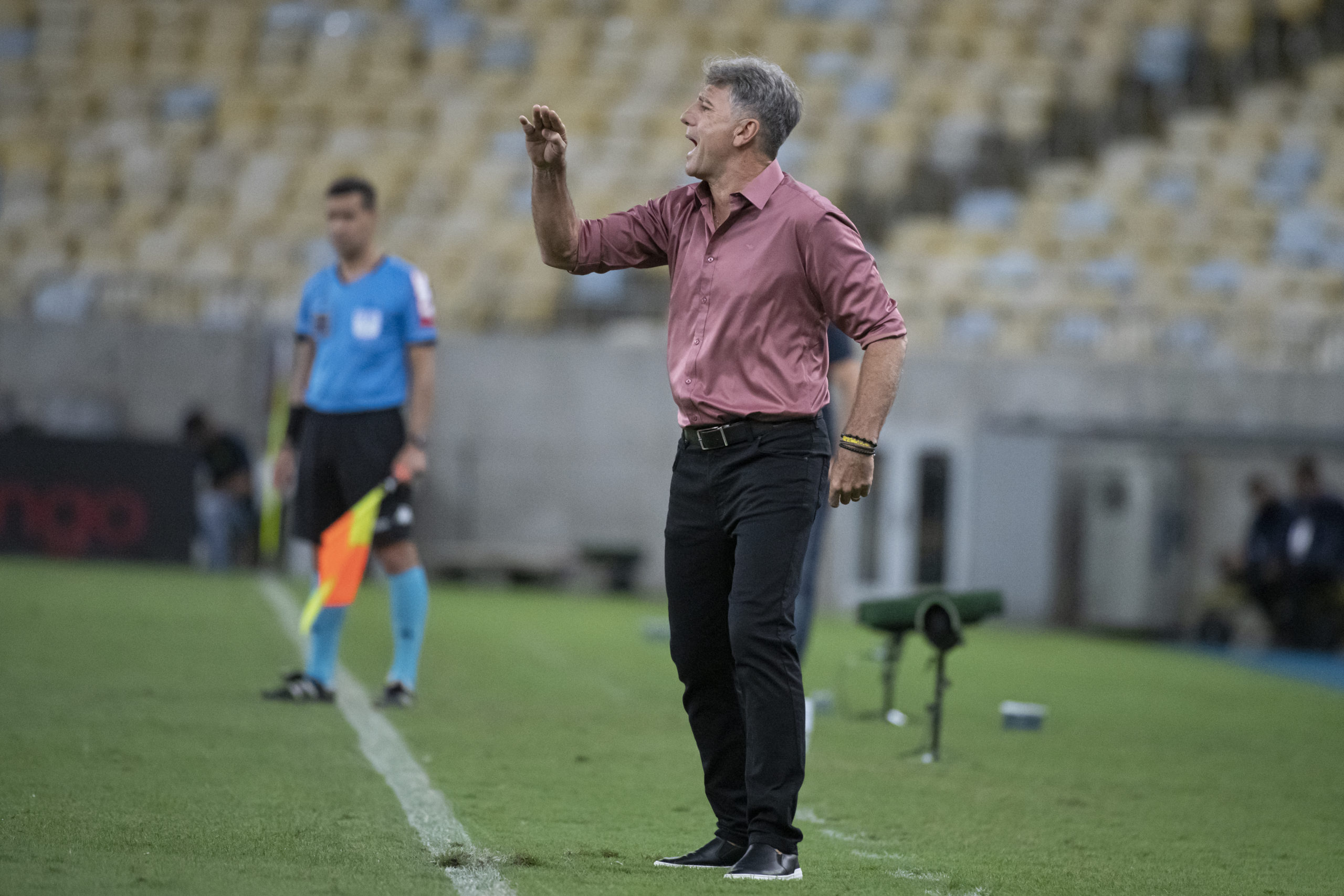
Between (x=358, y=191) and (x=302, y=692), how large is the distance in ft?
6.90

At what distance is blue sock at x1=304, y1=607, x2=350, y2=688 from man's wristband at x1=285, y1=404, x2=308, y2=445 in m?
0.78

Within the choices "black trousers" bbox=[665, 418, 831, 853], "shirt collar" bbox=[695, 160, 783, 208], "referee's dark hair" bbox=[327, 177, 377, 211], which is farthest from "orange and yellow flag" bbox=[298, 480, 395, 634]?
"shirt collar" bbox=[695, 160, 783, 208]

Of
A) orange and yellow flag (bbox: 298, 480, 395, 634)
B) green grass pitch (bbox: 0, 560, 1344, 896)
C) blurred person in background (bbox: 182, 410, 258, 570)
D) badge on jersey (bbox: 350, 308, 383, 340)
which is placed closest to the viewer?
green grass pitch (bbox: 0, 560, 1344, 896)

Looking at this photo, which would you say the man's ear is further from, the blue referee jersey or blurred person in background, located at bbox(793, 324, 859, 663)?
the blue referee jersey

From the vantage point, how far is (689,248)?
183 inches

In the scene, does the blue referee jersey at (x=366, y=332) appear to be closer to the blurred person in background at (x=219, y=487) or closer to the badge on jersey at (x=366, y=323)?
the badge on jersey at (x=366, y=323)

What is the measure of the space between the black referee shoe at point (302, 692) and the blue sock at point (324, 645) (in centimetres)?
2

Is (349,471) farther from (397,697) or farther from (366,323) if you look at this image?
(397,697)

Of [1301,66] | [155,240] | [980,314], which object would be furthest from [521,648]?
[1301,66]

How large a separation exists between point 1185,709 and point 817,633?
16.2ft

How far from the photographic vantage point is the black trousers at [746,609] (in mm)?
4426

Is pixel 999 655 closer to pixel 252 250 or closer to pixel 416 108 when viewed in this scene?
pixel 252 250

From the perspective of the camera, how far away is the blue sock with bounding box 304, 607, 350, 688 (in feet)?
25.7

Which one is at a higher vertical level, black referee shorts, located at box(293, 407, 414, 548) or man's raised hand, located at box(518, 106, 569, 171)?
man's raised hand, located at box(518, 106, 569, 171)
